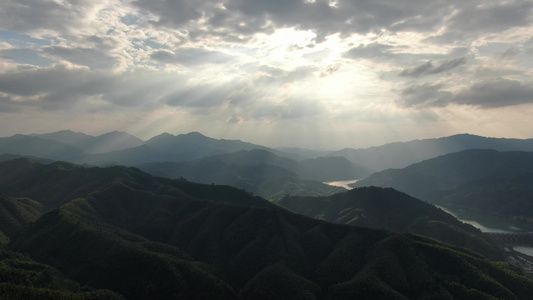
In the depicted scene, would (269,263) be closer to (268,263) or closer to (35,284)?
(268,263)

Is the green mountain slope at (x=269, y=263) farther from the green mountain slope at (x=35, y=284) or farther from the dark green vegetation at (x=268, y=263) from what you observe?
the green mountain slope at (x=35, y=284)

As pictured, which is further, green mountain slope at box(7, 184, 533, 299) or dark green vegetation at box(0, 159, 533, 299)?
green mountain slope at box(7, 184, 533, 299)

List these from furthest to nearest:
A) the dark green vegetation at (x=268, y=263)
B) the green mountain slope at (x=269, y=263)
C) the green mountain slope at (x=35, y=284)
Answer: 1. the green mountain slope at (x=269, y=263)
2. the dark green vegetation at (x=268, y=263)
3. the green mountain slope at (x=35, y=284)

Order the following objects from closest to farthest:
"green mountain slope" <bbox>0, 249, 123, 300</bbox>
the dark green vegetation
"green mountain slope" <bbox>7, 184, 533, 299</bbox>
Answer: "green mountain slope" <bbox>0, 249, 123, 300</bbox> → the dark green vegetation → "green mountain slope" <bbox>7, 184, 533, 299</bbox>

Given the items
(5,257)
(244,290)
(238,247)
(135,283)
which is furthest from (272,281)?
(5,257)

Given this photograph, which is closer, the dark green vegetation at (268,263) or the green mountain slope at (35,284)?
the green mountain slope at (35,284)

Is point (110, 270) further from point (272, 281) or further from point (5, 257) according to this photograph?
point (272, 281)

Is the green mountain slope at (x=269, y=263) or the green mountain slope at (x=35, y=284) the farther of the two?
the green mountain slope at (x=269, y=263)

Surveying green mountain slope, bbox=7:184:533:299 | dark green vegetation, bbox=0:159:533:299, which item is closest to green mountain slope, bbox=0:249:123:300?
dark green vegetation, bbox=0:159:533:299

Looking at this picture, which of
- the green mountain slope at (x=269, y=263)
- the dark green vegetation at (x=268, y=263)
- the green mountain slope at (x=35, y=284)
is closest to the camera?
the green mountain slope at (x=35, y=284)

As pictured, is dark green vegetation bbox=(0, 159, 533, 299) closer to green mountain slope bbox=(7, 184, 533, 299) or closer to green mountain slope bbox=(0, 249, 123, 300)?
green mountain slope bbox=(7, 184, 533, 299)

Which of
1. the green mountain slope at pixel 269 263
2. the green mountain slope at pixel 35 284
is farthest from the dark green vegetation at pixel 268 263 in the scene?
the green mountain slope at pixel 35 284
